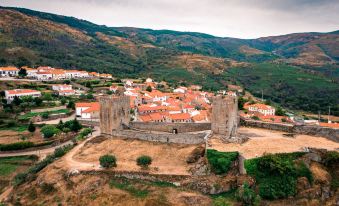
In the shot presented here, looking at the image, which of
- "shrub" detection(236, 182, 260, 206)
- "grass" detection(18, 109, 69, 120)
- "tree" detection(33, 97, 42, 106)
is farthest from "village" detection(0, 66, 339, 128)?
"shrub" detection(236, 182, 260, 206)

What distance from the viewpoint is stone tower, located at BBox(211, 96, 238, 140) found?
2623 cm

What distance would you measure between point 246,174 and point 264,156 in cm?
172

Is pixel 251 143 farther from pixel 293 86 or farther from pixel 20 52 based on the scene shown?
pixel 20 52

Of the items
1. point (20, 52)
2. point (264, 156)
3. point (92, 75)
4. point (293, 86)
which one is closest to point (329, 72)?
point (293, 86)

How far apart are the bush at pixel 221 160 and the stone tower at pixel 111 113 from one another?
1288 centimetres

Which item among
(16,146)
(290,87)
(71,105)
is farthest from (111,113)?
(290,87)

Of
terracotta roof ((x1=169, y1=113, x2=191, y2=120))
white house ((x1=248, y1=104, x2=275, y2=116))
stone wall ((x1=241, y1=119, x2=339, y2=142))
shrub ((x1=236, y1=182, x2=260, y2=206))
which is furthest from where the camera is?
white house ((x1=248, y1=104, x2=275, y2=116))

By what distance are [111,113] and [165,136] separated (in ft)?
23.4

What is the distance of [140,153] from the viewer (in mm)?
26641

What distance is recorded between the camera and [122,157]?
87.5ft

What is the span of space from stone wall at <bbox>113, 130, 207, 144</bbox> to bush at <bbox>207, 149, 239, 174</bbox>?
3420mm

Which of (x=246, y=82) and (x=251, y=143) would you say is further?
(x=246, y=82)

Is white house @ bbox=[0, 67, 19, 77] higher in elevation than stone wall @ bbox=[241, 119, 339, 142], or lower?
higher

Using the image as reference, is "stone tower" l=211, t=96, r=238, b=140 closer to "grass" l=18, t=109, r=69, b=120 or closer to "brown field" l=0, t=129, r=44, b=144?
"brown field" l=0, t=129, r=44, b=144
